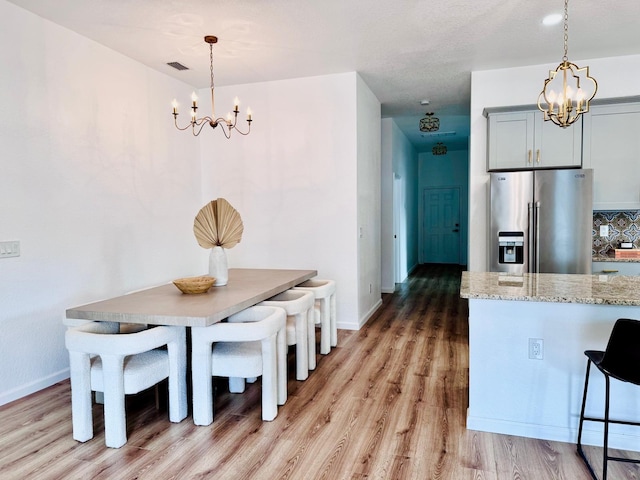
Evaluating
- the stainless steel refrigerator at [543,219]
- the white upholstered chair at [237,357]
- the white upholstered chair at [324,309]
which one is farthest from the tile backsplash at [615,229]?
the white upholstered chair at [237,357]

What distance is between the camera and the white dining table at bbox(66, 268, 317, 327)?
8.06 ft

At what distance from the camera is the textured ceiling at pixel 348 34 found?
3.14m

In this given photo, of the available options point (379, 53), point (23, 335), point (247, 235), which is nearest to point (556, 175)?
point (379, 53)

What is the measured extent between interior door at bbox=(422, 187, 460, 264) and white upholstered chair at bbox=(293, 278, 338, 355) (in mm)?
7318

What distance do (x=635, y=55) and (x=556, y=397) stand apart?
3695 mm

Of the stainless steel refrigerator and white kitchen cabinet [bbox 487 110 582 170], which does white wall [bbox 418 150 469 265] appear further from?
the stainless steel refrigerator

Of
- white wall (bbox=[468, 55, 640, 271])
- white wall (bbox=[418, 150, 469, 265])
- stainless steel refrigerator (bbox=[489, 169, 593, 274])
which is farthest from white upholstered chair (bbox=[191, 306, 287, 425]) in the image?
white wall (bbox=[418, 150, 469, 265])

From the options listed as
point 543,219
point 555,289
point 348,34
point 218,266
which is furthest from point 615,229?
point 218,266

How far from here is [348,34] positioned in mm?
3641

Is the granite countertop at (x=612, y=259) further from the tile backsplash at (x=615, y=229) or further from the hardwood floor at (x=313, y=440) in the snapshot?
the hardwood floor at (x=313, y=440)

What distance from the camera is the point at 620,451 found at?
7.55 ft

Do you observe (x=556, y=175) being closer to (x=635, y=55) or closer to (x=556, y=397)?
(x=635, y=55)

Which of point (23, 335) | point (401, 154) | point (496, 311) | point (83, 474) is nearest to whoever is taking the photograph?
point (83, 474)

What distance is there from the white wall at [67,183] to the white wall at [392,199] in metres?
3.71
